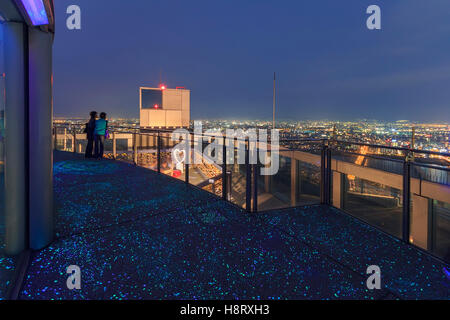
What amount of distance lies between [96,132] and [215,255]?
6.82m

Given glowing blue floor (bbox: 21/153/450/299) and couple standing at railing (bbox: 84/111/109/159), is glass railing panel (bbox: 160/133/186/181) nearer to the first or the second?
couple standing at railing (bbox: 84/111/109/159)

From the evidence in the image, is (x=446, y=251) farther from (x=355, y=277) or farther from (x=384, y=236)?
(x=355, y=277)

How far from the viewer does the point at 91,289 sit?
1874mm

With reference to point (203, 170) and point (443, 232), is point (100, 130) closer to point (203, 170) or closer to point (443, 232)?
point (203, 170)

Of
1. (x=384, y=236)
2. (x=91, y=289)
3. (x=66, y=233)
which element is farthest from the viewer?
(x=384, y=236)

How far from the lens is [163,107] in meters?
19.4

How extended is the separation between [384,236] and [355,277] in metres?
1.26

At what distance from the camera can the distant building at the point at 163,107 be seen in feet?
62.6

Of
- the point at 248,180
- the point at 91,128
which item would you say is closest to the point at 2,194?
the point at 248,180

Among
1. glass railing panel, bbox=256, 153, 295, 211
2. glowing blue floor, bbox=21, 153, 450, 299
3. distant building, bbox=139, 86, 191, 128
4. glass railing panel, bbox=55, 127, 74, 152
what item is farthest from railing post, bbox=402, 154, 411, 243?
distant building, bbox=139, 86, 191, 128

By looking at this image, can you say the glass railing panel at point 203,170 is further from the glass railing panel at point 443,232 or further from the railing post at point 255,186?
the glass railing panel at point 443,232

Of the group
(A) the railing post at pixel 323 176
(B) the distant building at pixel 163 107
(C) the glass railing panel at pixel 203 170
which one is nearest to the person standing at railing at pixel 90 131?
(C) the glass railing panel at pixel 203 170

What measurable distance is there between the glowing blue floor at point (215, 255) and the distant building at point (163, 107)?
16.0 metres
